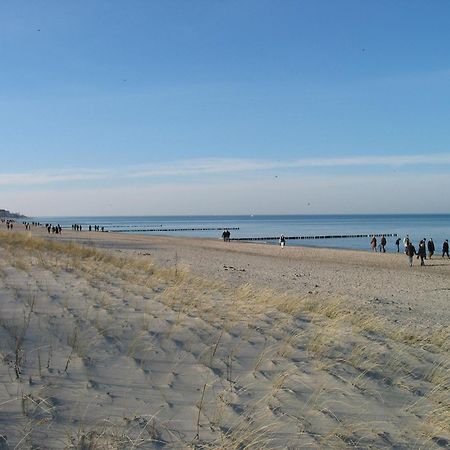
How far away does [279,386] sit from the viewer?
188 inches

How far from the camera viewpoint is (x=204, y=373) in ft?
16.4

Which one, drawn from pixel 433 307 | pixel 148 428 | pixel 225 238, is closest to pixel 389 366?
pixel 148 428

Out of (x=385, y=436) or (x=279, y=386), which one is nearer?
(x=385, y=436)

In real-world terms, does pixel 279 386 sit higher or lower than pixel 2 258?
lower

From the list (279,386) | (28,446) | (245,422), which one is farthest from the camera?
(279,386)

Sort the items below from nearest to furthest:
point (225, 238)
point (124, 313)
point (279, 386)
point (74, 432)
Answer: point (74, 432), point (279, 386), point (124, 313), point (225, 238)

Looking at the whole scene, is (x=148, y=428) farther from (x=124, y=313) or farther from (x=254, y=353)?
(x=124, y=313)

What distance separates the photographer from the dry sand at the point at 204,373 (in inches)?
151

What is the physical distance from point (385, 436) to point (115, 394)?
2226 millimetres

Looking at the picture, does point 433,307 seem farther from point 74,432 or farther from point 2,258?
point 74,432

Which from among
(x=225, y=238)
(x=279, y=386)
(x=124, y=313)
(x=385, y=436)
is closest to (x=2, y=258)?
(x=124, y=313)

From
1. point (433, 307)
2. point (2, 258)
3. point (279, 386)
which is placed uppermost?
point (2, 258)

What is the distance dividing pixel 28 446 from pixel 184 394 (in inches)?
→ 56.5

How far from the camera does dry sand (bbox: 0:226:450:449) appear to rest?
12.6 feet
